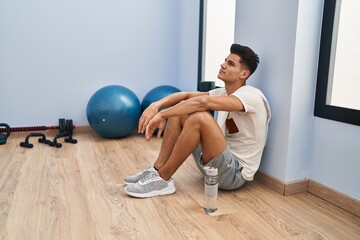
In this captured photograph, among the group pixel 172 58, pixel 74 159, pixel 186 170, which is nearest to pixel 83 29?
pixel 172 58

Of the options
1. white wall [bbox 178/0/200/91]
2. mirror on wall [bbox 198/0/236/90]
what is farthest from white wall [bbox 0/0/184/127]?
mirror on wall [bbox 198/0/236/90]

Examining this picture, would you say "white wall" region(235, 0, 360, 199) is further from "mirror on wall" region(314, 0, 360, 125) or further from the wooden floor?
the wooden floor

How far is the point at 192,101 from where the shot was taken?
1.85 metres

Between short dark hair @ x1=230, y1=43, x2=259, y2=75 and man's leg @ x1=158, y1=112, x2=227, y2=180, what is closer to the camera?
man's leg @ x1=158, y1=112, x2=227, y2=180

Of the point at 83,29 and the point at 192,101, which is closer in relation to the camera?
the point at 192,101

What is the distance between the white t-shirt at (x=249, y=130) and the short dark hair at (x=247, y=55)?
156mm

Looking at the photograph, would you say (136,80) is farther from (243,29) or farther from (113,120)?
(243,29)

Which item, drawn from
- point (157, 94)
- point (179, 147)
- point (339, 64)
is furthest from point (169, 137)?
point (157, 94)

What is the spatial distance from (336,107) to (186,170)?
118 centimetres

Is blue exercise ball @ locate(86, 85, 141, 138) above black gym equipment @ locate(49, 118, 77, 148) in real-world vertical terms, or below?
above

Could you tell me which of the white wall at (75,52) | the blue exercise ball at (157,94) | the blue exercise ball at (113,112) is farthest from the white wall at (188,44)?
the blue exercise ball at (113,112)

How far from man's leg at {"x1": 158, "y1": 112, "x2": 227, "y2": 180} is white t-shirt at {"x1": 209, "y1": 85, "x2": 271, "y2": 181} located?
0.21 m

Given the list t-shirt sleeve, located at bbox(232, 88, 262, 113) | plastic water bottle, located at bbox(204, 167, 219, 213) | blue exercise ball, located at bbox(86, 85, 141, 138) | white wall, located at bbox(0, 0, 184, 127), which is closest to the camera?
plastic water bottle, located at bbox(204, 167, 219, 213)

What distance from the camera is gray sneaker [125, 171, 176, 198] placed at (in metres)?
1.97
